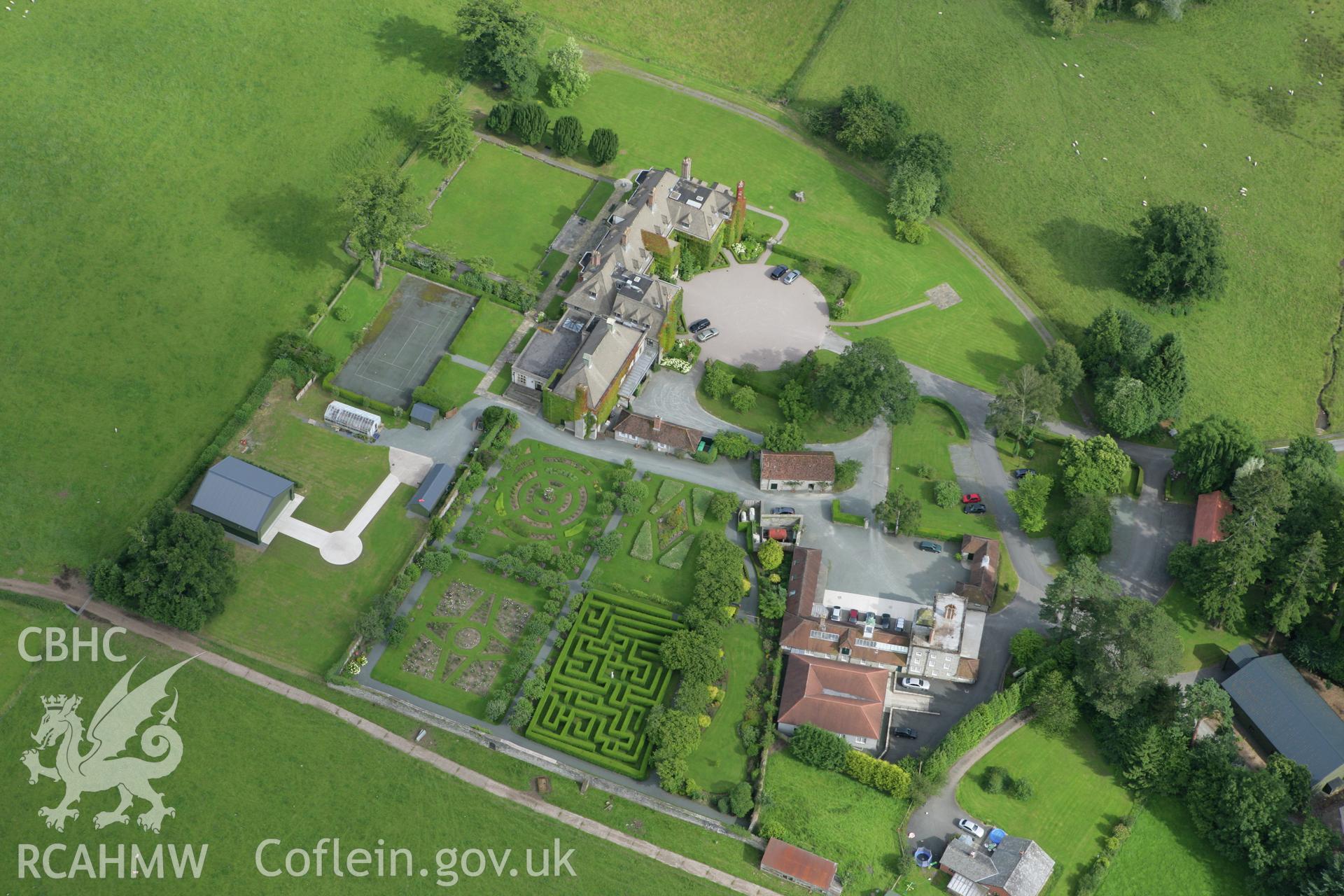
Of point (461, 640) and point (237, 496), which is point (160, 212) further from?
point (461, 640)

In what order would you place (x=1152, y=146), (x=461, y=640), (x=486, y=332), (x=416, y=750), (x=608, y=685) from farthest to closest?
(x=1152, y=146) → (x=486, y=332) → (x=461, y=640) → (x=608, y=685) → (x=416, y=750)

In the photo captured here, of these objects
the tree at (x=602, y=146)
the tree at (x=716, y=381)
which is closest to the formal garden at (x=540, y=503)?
the tree at (x=716, y=381)

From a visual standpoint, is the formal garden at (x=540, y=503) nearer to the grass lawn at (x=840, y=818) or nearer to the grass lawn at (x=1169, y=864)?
the grass lawn at (x=840, y=818)

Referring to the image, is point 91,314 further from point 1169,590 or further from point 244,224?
point 1169,590

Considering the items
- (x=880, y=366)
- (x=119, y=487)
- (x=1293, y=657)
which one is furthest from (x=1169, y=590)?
(x=119, y=487)

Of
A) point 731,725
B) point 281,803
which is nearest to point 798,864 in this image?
point 731,725

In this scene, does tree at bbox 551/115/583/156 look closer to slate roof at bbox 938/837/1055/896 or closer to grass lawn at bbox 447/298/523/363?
grass lawn at bbox 447/298/523/363
